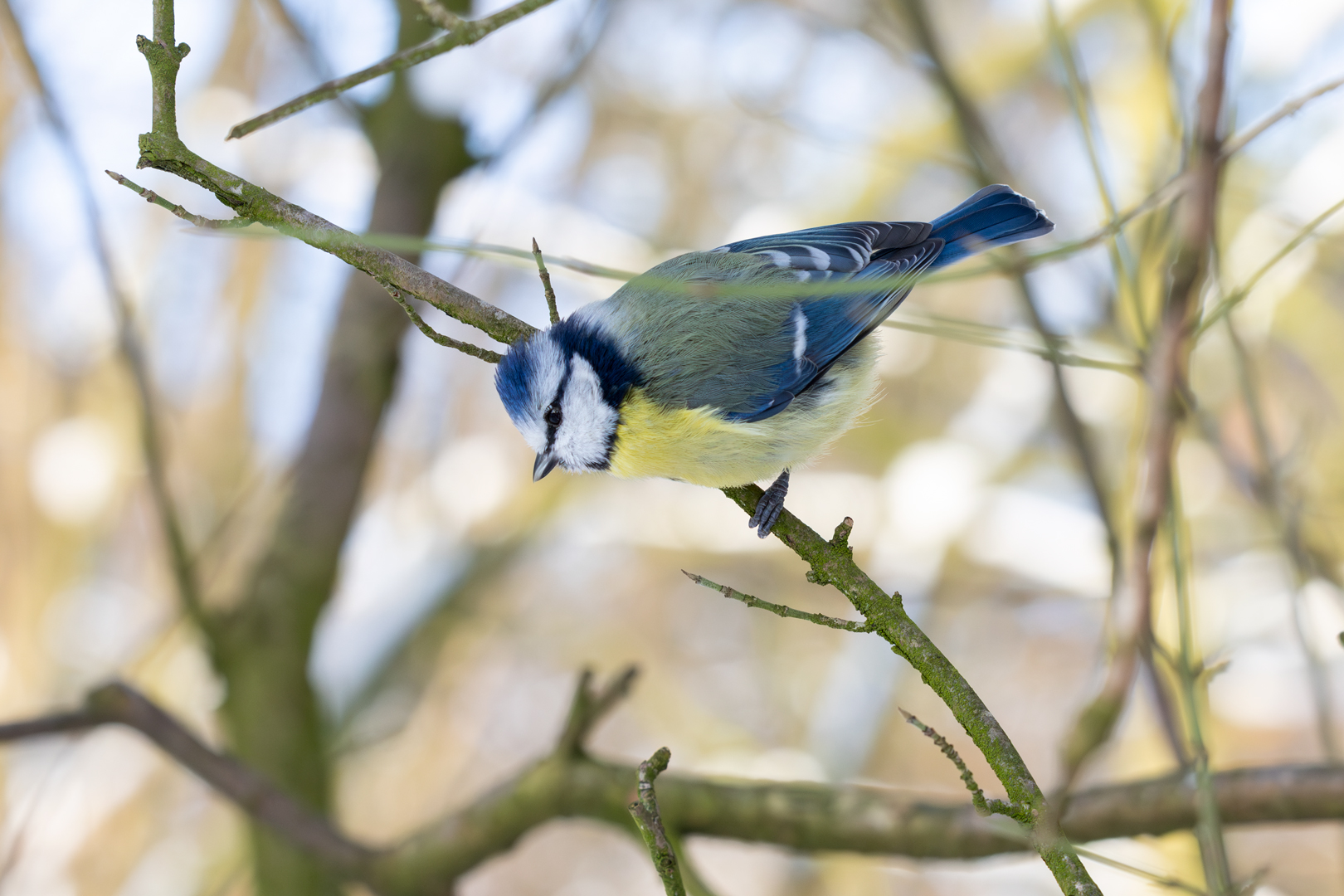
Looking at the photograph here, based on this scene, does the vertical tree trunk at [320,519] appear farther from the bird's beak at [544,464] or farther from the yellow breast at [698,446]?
the yellow breast at [698,446]

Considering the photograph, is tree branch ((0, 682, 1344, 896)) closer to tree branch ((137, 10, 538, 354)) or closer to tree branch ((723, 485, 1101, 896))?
tree branch ((723, 485, 1101, 896))

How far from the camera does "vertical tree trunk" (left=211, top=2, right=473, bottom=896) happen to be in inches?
72.9

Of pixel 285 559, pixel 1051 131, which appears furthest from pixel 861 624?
pixel 1051 131

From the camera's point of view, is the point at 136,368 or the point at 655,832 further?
the point at 136,368

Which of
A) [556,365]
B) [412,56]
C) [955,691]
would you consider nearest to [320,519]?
[556,365]

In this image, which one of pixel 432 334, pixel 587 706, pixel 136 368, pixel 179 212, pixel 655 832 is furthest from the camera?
pixel 136 368

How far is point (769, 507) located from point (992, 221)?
681mm

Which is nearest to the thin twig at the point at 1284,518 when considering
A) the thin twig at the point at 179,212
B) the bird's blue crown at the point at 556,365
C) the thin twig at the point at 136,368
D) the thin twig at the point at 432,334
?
the bird's blue crown at the point at 556,365

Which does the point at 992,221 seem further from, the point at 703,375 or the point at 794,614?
the point at 794,614

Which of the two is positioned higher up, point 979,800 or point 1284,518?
point 1284,518

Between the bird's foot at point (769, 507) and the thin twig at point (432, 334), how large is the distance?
39cm

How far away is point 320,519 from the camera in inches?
76.6

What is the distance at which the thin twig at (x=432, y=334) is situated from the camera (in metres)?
1.01

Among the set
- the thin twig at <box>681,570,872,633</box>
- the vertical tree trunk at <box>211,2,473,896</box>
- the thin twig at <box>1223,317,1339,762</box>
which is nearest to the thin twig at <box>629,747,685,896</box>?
the thin twig at <box>681,570,872,633</box>
